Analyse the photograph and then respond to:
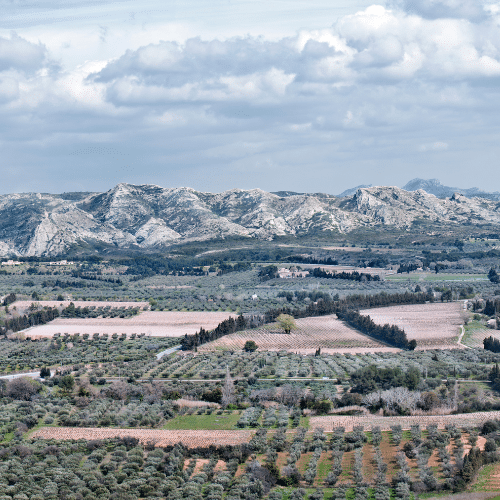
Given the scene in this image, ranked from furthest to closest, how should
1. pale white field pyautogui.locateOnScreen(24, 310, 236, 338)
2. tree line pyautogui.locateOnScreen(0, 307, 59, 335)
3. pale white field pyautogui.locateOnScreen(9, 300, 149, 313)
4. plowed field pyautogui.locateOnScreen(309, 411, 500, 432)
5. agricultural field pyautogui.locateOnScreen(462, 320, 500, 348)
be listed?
pale white field pyautogui.locateOnScreen(9, 300, 149, 313) → tree line pyautogui.locateOnScreen(0, 307, 59, 335) → pale white field pyautogui.locateOnScreen(24, 310, 236, 338) → agricultural field pyautogui.locateOnScreen(462, 320, 500, 348) → plowed field pyautogui.locateOnScreen(309, 411, 500, 432)

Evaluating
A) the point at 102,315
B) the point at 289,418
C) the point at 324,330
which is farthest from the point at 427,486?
the point at 102,315

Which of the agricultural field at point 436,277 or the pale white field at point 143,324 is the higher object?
the agricultural field at point 436,277

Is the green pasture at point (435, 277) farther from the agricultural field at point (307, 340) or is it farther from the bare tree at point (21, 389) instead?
the bare tree at point (21, 389)

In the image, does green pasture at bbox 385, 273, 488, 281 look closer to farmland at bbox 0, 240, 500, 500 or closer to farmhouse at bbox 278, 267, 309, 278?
farmhouse at bbox 278, 267, 309, 278

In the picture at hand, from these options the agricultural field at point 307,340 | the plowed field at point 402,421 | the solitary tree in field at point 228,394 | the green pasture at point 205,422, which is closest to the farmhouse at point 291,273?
the agricultural field at point 307,340

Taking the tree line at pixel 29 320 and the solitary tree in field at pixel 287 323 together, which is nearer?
the solitary tree in field at pixel 287 323

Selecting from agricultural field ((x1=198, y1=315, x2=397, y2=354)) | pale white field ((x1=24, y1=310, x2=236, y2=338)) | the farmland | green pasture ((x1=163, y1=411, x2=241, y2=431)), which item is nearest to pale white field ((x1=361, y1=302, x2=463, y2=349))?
the farmland
